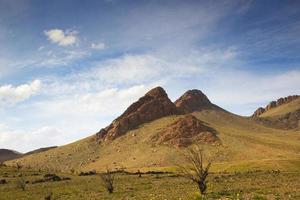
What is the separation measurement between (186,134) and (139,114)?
1234 inches

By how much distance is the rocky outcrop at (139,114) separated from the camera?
513 feet

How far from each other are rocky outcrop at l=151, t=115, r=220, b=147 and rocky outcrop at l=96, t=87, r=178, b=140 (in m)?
19.7

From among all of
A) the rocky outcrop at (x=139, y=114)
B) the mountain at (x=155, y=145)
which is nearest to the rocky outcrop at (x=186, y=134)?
the mountain at (x=155, y=145)

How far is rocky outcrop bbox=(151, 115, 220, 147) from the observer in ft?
428

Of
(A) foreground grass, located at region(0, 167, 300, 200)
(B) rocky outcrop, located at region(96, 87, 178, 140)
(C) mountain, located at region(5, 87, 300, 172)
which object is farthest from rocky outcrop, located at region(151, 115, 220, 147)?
(A) foreground grass, located at region(0, 167, 300, 200)

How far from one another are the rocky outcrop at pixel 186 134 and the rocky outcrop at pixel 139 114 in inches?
776

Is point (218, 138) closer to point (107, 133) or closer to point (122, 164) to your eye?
point (122, 164)

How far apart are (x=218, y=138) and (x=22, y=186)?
87.9m

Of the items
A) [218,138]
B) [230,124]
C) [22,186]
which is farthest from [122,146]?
[22,186]

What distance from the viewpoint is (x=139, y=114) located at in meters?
161

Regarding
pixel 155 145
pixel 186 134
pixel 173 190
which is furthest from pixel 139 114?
pixel 173 190

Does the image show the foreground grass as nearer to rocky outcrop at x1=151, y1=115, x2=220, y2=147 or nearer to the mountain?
the mountain

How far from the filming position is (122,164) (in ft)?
406

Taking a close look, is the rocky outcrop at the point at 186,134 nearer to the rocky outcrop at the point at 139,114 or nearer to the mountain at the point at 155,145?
the mountain at the point at 155,145
